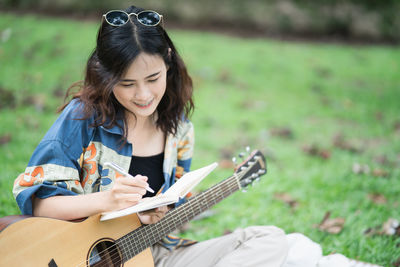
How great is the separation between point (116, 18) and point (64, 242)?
3.51 ft

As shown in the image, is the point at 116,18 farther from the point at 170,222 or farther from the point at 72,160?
the point at 170,222

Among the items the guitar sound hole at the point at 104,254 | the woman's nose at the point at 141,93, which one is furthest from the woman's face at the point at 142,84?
the guitar sound hole at the point at 104,254

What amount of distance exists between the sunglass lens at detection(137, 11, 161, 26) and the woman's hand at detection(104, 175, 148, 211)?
76 cm

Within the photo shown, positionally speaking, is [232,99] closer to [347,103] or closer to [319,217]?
[347,103]

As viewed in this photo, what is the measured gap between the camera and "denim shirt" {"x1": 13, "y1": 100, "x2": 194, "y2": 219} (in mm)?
1626

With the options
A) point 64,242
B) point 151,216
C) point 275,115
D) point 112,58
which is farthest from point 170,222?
→ point 275,115

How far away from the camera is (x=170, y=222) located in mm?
1925

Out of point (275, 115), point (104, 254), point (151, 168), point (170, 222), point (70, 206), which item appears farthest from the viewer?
point (275, 115)

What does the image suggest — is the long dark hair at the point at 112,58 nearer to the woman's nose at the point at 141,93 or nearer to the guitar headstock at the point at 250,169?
the woman's nose at the point at 141,93

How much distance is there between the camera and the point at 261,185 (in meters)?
3.64

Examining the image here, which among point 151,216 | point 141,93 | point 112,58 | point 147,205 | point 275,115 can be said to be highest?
point 112,58

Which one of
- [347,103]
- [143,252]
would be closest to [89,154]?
[143,252]

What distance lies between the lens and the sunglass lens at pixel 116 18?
1688mm

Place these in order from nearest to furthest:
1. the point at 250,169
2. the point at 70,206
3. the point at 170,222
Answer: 1. the point at 70,206
2. the point at 170,222
3. the point at 250,169
